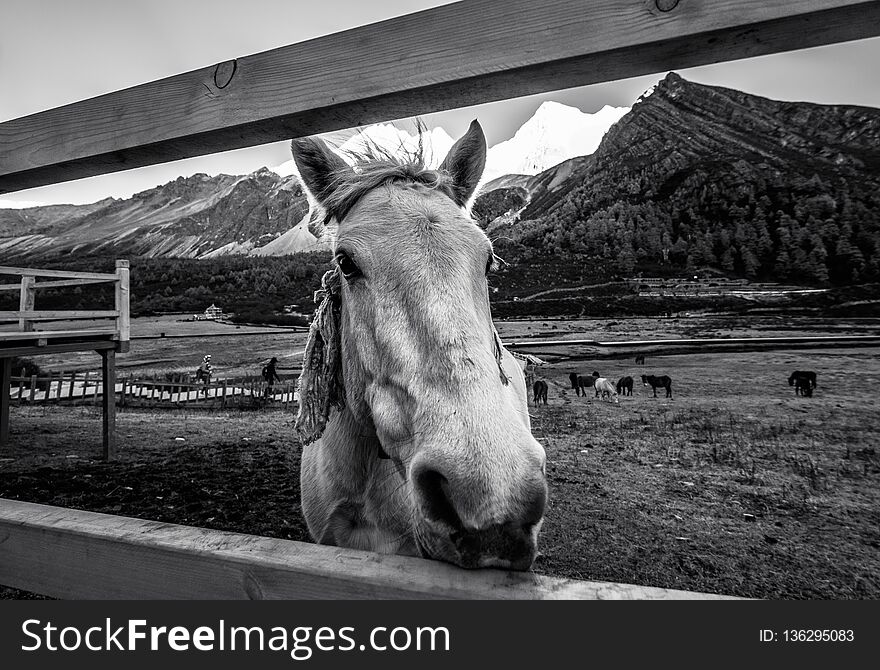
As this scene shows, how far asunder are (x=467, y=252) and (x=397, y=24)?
1.78ft

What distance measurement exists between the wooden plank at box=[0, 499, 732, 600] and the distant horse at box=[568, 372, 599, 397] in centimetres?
539

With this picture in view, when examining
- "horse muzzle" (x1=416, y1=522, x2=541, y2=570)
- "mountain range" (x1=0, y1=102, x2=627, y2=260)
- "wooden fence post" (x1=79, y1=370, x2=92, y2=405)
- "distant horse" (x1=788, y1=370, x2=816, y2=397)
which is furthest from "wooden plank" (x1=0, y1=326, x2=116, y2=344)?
"distant horse" (x1=788, y1=370, x2=816, y2=397)

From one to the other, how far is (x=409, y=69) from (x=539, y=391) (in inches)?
212

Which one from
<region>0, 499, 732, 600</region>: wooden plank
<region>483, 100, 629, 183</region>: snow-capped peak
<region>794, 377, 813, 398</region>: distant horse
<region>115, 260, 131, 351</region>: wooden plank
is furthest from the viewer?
<region>483, 100, 629, 183</region>: snow-capped peak

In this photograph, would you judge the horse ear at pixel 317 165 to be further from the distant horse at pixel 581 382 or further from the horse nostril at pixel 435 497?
the distant horse at pixel 581 382

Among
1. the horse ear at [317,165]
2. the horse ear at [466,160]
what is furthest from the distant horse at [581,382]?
the horse ear at [317,165]

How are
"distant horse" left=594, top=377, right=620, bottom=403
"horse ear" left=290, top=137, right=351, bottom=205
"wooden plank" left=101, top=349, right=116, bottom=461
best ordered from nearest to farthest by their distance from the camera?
"horse ear" left=290, top=137, right=351, bottom=205, "distant horse" left=594, top=377, right=620, bottom=403, "wooden plank" left=101, top=349, right=116, bottom=461

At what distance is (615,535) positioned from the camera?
4.00 metres

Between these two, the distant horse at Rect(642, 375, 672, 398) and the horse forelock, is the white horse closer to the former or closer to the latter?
the horse forelock

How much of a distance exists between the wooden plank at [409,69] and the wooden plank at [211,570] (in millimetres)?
921

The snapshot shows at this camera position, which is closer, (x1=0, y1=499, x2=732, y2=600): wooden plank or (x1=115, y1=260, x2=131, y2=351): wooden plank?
(x1=0, y1=499, x2=732, y2=600): wooden plank

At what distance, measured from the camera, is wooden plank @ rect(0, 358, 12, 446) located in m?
6.67
